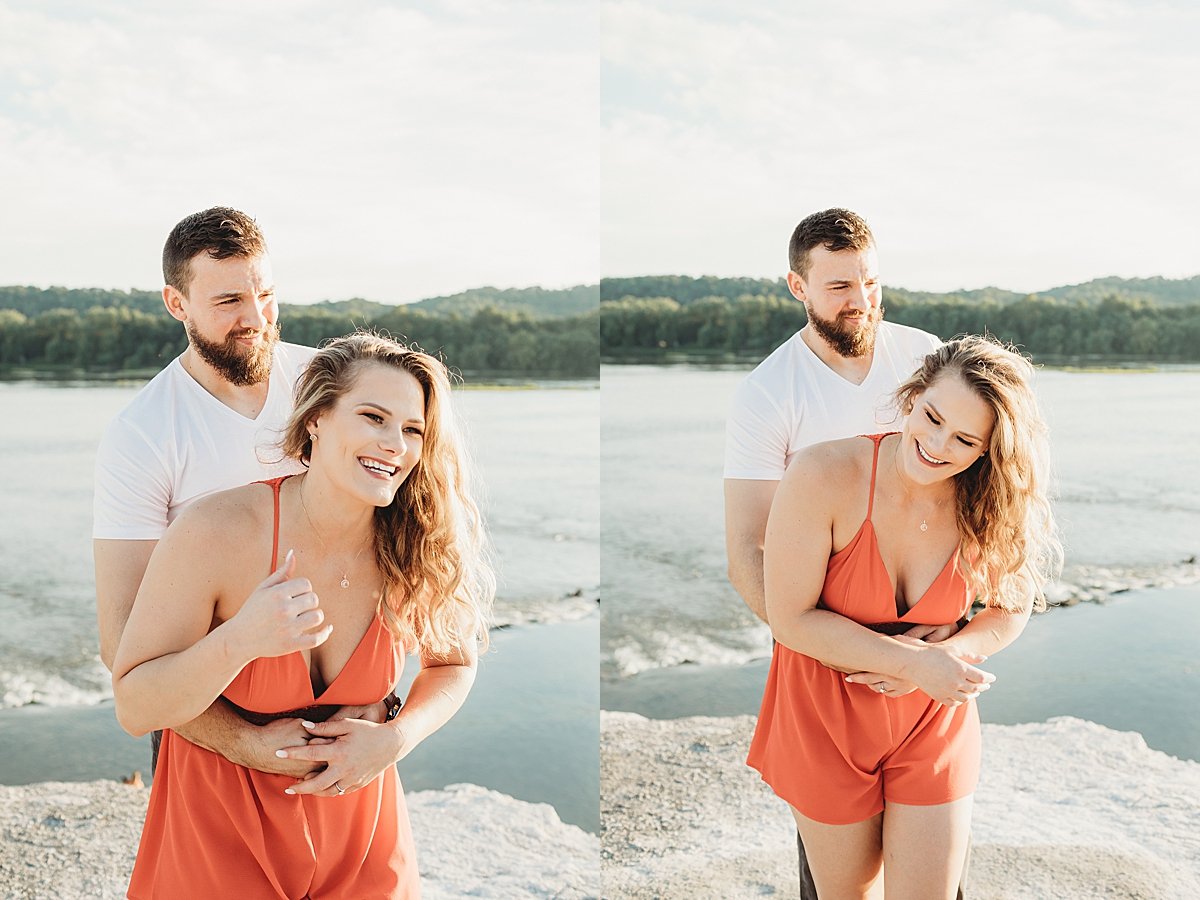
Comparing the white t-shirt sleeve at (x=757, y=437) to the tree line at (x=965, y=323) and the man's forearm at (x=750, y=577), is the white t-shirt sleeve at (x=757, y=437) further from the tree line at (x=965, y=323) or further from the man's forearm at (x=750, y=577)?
the tree line at (x=965, y=323)

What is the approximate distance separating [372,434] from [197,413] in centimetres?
72

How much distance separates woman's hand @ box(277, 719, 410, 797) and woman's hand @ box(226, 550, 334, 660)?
26 centimetres

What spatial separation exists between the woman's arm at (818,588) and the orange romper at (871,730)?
0.07 m

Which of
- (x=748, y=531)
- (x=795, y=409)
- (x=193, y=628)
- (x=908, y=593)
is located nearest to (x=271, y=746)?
(x=193, y=628)

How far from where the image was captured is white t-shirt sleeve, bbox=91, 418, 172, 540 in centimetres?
238

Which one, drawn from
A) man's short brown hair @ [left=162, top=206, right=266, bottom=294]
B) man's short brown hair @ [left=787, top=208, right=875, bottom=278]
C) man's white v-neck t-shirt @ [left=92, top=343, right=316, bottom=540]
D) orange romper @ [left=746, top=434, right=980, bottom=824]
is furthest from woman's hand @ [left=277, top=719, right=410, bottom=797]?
man's short brown hair @ [left=787, top=208, right=875, bottom=278]

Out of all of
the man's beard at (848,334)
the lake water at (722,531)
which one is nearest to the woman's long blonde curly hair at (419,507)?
the man's beard at (848,334)

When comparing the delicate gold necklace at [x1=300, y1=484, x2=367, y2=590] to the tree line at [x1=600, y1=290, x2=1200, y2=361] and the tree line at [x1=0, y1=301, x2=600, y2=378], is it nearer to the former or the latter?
the tree line at [x1=0, y1=301, x2=600, y2=378]

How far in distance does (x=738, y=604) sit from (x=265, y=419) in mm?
7912

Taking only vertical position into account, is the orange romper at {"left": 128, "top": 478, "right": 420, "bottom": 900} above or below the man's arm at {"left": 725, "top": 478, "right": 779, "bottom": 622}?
below

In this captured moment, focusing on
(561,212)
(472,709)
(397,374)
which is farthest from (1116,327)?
(561,212)

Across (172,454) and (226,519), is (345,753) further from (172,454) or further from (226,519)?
(172,454)

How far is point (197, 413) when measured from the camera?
97.3 inches

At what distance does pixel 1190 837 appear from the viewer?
4.45 meters
